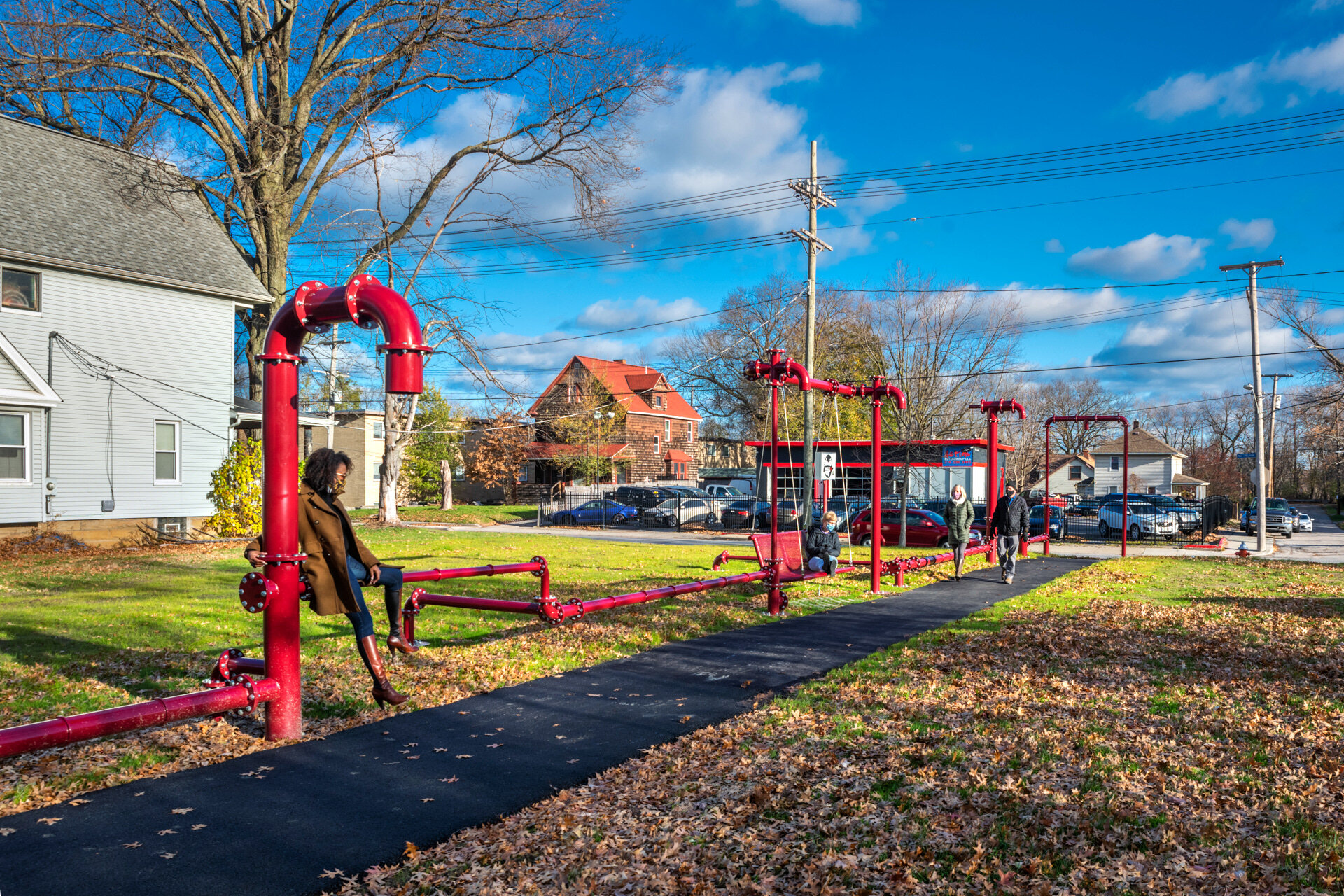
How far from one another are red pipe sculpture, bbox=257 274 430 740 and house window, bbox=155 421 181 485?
20.3 meters

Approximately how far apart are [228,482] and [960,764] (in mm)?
23638

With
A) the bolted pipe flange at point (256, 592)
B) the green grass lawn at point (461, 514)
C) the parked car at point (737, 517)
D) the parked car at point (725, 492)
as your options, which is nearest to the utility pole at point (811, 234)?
the parked car at point (737, 517)

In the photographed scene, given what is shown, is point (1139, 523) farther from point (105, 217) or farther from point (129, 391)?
point (105, 217)

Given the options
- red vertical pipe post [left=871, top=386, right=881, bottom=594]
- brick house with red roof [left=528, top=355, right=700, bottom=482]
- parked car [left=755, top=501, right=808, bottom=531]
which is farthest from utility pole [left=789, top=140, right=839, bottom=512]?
brick house with red roof [left=528, top=355, right=700, bottom=482]

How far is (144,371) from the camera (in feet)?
75.2

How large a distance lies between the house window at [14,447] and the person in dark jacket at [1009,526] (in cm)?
2119

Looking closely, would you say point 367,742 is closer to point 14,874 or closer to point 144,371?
point 14,874

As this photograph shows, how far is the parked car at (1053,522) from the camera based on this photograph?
31.6 metres

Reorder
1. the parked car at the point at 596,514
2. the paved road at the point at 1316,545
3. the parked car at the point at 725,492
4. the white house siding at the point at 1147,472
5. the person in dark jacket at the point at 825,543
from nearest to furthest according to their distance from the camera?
the person in dark jacket at the point at 825,543
the paved road at the point at 1316,545
the parked car at the point at 596,514
the parked car at the point at 725,492
the white house siding at the point at 1147,472

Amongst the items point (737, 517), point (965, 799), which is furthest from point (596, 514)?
point (965, 799)

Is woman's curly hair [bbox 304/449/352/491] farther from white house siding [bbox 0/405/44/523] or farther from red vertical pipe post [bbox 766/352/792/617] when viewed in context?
white house siding [bbox 0/405/44/523]

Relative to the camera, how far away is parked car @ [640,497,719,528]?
3759cm

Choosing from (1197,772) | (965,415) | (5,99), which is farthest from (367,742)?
(965,415)

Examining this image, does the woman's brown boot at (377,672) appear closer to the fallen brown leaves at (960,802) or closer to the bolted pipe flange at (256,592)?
the bolted pipe flange at (256,592)
